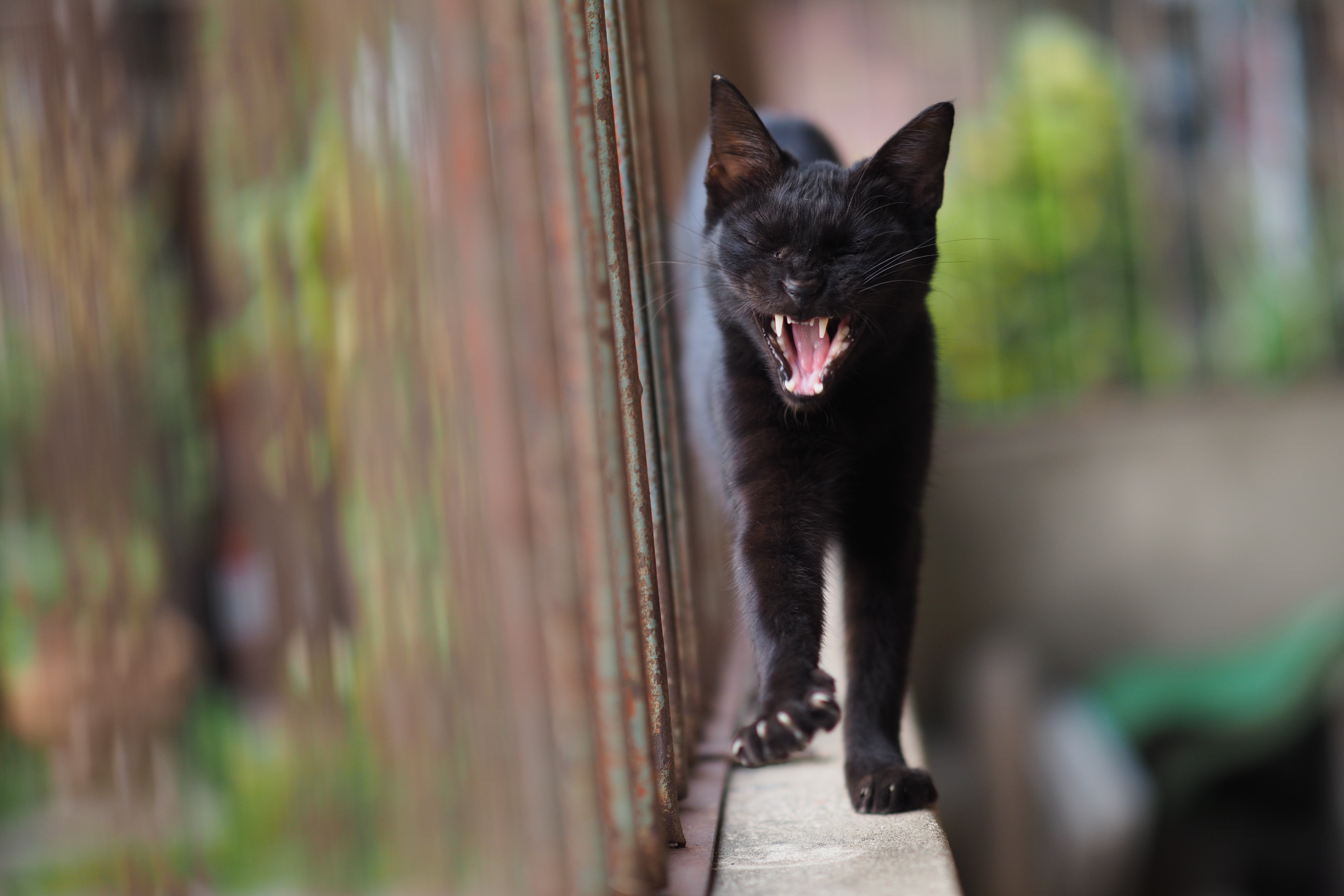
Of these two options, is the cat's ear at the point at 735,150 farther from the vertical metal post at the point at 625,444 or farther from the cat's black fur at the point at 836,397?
the vertical metal post at the point at 625,444

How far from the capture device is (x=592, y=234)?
98 cm

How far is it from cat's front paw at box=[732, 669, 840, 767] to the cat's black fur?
83 millimetres

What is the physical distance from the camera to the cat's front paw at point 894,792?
54.9 inches

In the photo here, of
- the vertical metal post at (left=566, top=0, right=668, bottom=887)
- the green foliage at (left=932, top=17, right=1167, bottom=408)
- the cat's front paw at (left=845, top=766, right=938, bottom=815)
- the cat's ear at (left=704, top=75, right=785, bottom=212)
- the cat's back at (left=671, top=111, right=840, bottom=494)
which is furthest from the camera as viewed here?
the green foliage at (left=932, top=17, right=1167, bottom=408)

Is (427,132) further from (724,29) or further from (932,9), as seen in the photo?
(932,9)

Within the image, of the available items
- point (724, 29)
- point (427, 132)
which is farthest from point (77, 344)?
point (724, 29)

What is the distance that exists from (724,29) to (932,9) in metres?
1.16

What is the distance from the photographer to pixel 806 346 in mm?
1478

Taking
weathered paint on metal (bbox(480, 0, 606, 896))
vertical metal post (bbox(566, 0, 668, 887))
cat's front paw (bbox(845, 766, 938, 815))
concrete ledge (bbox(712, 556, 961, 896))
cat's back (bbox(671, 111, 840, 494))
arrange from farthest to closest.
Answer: cat's back (bbox(671, 111, 840, 494)) < cat's front paw (bbox(845, 766, 938, 815)) < concrete ledge (bbox(712, 556, 961, 896)) < vertical metal post (bbox(566, 0, 668, 887)) < weathered paint on metal (bbox(480, 0, 606, 896))

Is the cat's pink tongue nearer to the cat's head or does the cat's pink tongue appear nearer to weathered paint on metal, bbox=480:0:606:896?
the cat's head

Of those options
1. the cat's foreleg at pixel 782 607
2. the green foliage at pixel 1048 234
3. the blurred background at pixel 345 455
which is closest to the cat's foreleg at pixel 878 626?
the cat's foreleg at pixel 782 607

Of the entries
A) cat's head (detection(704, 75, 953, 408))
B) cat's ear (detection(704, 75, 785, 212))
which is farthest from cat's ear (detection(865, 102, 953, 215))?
cat's ear (detection(704, 75, 785, 212))

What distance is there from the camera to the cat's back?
170 centimetres

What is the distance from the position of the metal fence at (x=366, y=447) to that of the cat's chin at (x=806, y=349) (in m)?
0.24
